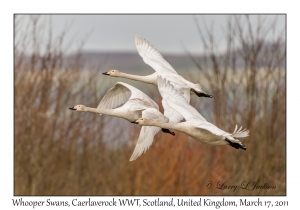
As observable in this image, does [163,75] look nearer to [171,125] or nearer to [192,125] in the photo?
[171,125]

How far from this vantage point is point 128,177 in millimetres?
16734

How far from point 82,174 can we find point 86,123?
1.99 meters

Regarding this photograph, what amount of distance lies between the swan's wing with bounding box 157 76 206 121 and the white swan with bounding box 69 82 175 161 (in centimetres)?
69

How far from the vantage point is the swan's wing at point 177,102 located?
10867mm

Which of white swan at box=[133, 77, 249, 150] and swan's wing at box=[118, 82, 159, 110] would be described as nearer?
white swan at box=[133, 77, 249, 150]

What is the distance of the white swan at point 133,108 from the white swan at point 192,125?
0.69 m

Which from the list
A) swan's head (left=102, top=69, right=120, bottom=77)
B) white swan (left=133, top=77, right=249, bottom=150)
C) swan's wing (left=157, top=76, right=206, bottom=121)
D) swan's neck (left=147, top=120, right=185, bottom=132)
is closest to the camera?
white swan (left=133, top=77, right=249, bottom=150)

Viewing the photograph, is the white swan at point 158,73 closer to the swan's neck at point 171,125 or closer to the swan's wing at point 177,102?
the swan's wing at point 177,102

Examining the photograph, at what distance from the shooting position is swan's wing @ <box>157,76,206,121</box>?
10867 mm

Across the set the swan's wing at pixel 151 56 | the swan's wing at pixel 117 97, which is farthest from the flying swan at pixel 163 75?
the swan's wing at pixel 117 97

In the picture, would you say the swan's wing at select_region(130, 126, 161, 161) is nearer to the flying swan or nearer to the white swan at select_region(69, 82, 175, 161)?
the white swan at select_region(69, 82, 175, 161)

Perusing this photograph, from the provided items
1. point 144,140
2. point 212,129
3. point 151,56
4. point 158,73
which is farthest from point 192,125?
point 151,56

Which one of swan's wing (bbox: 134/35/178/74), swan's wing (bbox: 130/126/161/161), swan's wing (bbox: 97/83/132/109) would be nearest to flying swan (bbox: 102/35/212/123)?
swan's wing (bbox: 134/35/178/74)

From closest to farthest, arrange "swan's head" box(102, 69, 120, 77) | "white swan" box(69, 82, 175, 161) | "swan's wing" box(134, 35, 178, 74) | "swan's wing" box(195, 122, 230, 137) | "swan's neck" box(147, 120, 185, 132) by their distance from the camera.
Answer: "swan's wing" box(195, 122, 230, 137) → "swan's neck" box(147, 120, 185, 132) → "white swan" box(69, 82, 175, 161) → "swan's wing" box(134, 35, 178, 74) → "swan's head" box(102, 69, 120, 77)
